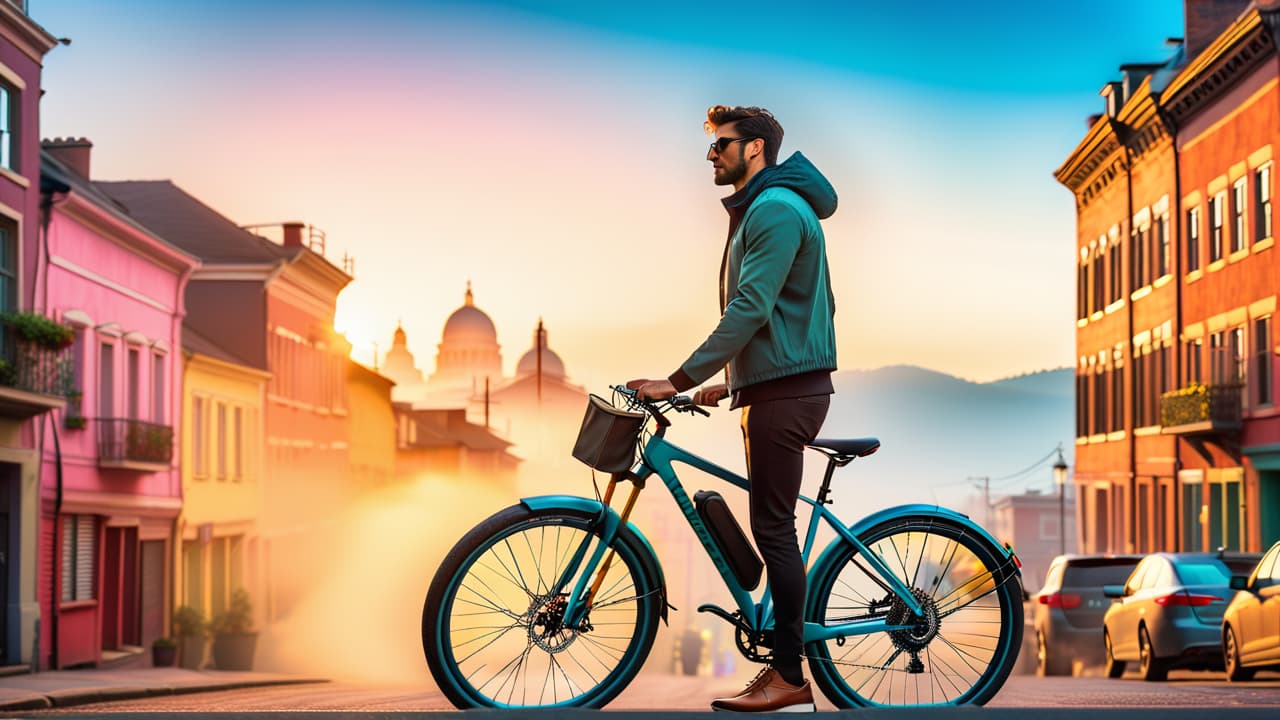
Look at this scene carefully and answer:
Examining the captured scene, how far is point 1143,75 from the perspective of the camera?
45.5 meters

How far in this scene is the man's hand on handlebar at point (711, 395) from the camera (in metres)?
6.34

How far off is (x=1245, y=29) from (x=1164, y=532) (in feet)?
44.6

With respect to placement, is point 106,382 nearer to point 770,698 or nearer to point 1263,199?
point 1263,199

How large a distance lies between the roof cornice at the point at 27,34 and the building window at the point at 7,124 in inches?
31.9

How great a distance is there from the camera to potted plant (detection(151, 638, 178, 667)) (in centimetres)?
3747

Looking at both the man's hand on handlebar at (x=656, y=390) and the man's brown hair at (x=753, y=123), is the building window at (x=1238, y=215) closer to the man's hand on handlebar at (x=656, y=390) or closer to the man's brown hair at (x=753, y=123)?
the man's brown hair at (x=753, y=123)

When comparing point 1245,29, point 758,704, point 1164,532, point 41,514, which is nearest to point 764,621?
point 758,704

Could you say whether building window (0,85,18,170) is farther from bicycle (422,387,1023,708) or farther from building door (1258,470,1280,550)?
bicycle (422,387,1023,708)

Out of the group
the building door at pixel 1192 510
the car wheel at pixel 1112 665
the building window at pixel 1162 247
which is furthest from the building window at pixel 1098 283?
the car wheel at pixel 1112 665

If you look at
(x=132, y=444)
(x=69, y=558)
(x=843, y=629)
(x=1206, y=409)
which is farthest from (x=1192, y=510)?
(x=843, y=629)

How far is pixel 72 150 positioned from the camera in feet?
133

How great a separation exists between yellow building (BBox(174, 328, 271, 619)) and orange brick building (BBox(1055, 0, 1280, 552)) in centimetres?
2136

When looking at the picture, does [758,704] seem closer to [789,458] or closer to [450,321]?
[789,458]

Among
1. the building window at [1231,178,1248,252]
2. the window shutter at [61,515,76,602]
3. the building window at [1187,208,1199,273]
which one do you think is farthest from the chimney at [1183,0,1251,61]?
the window shutter at [61,515,76,602]
